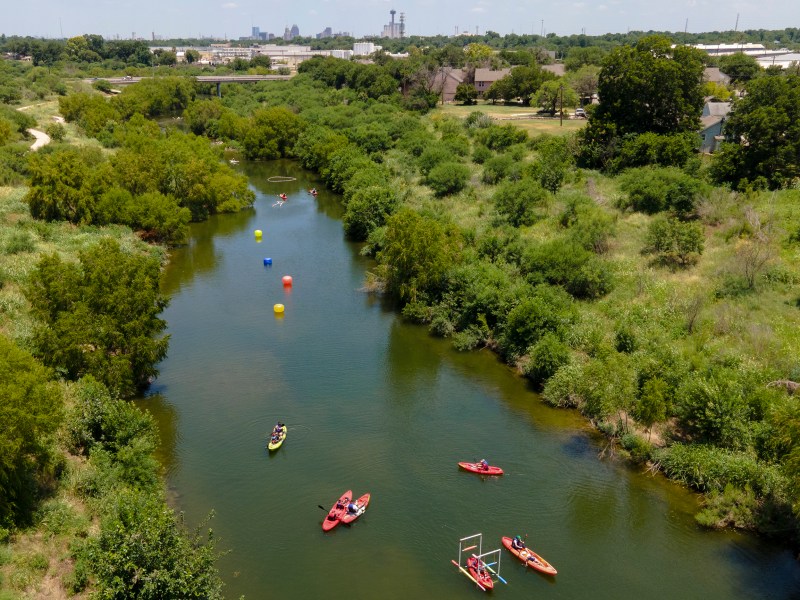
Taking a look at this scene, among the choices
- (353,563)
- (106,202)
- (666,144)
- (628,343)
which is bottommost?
(353,563)

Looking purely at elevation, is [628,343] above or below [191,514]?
above

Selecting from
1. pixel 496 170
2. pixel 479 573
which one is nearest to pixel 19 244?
pixel 479 573

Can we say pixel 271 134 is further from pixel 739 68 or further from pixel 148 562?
pixel 739 68

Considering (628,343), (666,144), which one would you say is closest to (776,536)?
(628,343)

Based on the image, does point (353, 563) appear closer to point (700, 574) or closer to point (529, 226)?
point (700, 574)

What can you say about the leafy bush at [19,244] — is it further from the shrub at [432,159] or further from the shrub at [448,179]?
the shrub at [432,159]

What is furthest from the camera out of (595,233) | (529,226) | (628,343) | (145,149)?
(145,149)
